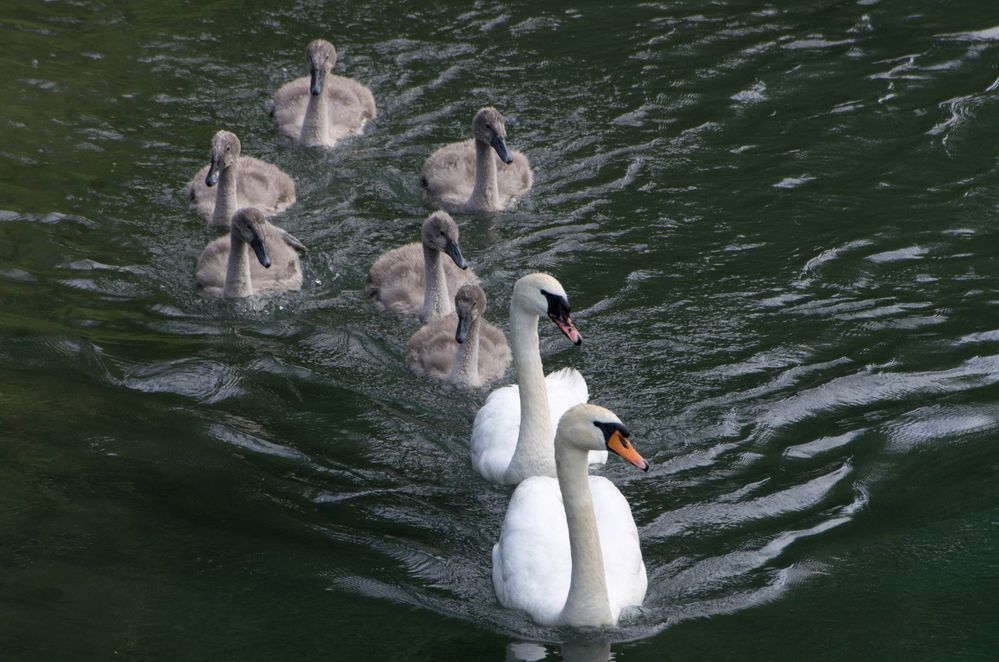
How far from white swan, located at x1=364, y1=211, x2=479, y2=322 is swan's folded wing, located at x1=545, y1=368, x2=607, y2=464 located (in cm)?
133

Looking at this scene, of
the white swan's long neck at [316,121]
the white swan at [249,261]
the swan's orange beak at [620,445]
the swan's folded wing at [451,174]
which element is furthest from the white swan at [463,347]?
the white swan's long neck at [316,121]

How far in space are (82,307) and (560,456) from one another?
14.8 feet

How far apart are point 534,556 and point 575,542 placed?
0.43 meters

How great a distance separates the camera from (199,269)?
10359mm

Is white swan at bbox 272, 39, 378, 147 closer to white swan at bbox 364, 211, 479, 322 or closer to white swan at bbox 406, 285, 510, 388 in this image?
white swan at bbox 364, 211, 479, 322

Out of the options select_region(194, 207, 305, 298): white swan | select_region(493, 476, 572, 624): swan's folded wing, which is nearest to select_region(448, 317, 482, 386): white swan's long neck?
select_region(194, 207, 305, 298): white swan

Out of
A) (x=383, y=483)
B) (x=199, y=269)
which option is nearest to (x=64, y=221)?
(x=199, y=269)

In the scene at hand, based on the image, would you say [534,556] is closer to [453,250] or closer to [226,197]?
[453,250]

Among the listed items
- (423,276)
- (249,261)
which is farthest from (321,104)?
(423,276)

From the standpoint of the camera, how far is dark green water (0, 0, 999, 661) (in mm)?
6574

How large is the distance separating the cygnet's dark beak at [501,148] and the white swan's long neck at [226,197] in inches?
80.4

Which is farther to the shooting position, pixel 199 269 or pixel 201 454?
pixel 199 269

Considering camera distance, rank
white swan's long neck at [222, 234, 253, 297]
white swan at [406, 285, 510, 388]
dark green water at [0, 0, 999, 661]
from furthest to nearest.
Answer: white swan's long neck at [222, 234, 253, 297] < white swan at [406, 285, 510, 388] < dark green water at [0, 0, 999, 661]

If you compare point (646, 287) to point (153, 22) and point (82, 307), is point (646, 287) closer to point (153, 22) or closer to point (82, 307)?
point (82, 307)
